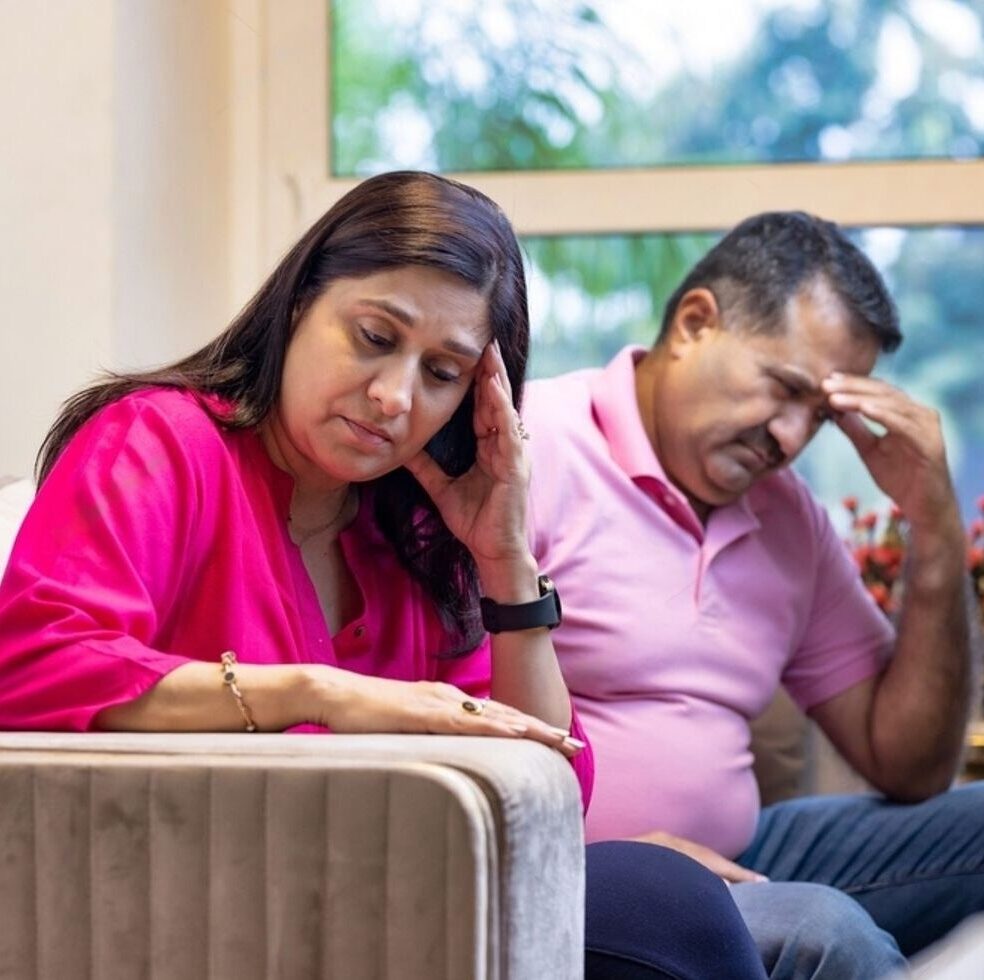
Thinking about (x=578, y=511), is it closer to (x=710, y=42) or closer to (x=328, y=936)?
(x=328, y=936)

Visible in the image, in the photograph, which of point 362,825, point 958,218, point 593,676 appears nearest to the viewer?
point 362,825

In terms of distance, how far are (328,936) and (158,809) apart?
14cm

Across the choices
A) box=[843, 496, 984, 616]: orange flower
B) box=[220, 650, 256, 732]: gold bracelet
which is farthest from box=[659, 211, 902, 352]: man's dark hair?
box=[220, 650, 256, 732]: gold bracelet

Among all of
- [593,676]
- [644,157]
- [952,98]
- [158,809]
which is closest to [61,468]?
[158,809]

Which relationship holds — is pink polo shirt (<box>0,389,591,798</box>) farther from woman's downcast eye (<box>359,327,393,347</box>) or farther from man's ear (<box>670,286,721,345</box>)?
man's ear (<box>670,286,721,345</box>)

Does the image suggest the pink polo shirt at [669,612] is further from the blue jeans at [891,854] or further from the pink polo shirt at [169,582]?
the pink polo shirt at [169,582]

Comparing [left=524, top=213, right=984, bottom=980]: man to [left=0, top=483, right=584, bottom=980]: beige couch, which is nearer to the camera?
[left=0, top=483, right=584, bottom=980]: beige couch

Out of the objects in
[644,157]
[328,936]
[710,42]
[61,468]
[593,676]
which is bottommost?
[593,676]

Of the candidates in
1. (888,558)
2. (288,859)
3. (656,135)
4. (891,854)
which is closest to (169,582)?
(288,859)

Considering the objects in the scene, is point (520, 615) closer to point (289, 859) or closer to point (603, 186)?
point (289, 859)

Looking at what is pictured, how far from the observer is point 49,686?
1225 millimetres

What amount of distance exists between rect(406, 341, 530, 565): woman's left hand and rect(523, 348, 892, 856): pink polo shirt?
40 centimetres

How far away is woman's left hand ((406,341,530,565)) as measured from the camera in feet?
5.11

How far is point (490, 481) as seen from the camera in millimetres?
1611
